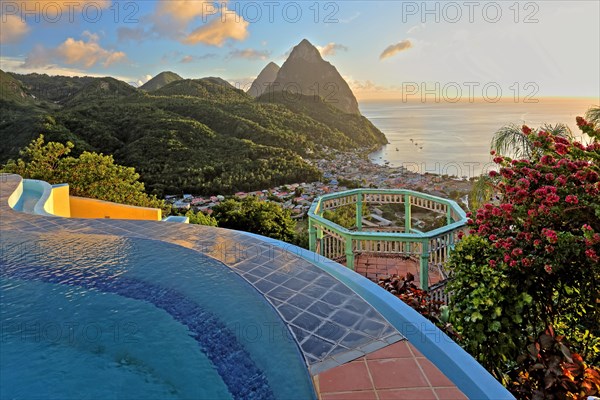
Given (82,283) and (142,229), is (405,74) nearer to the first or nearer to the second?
(142,229)

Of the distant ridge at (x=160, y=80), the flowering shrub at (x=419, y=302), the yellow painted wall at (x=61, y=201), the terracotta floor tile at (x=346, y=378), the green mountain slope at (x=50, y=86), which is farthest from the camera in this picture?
the distant ridge at (x=160, y=80)

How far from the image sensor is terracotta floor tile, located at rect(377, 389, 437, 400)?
7.06ft

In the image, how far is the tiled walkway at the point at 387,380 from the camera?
218cm

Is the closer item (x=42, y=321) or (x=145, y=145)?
(x=42, y=321)

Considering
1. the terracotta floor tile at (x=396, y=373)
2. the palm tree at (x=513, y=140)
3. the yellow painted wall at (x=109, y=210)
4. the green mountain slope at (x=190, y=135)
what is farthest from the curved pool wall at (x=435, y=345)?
the green mountain slope at (x=190, y=135)

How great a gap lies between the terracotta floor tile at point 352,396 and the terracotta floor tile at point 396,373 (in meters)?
0.08

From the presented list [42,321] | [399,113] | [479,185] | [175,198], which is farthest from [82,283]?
[399,113]

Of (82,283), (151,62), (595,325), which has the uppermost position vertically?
(151,62)

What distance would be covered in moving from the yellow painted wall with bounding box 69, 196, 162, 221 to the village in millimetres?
5627

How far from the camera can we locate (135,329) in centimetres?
359

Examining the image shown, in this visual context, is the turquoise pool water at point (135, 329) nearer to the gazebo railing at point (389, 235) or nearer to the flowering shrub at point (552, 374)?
the flowering shrub at point (552, 374)

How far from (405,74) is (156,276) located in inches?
727

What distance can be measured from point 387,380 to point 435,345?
56 cm

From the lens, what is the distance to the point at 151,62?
24.0m
